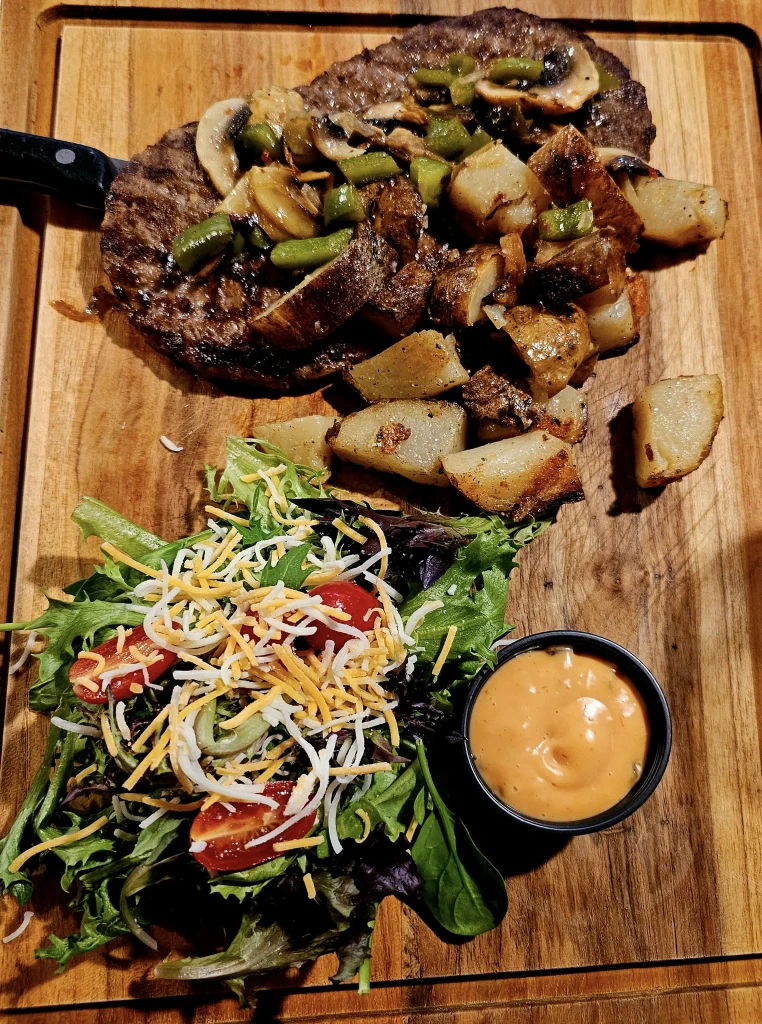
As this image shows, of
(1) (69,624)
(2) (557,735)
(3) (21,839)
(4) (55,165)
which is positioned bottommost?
(3) (21,839)

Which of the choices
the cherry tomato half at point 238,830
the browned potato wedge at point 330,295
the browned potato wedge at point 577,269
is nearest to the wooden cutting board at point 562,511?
the browned potato wedge at point 330,295

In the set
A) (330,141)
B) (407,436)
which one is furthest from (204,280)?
(407,436)

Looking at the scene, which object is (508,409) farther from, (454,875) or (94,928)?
(94,928)

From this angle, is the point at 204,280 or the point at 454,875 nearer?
the point at 454,875

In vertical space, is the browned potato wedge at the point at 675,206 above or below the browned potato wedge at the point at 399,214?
above

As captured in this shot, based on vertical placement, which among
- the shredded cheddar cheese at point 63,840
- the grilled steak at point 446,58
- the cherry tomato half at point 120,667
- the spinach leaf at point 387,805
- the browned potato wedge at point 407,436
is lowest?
the shredded cheddar cheese at point 63,840

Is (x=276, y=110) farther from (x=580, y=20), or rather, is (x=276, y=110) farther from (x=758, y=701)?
(x=758, y=701)

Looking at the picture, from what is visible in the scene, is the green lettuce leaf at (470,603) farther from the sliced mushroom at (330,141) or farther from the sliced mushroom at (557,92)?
the sliced mushroom at (557,92)

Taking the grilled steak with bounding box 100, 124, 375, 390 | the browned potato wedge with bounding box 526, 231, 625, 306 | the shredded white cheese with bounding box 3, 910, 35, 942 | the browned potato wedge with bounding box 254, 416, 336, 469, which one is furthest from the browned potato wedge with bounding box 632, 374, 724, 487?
the shredded white cheese with bounding box 3, 910, 35, 942
